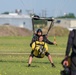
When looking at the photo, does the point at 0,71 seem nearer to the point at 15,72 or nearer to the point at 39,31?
the point at 15,72

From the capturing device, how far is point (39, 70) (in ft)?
50.9

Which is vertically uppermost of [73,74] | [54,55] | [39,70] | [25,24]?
[73,74]

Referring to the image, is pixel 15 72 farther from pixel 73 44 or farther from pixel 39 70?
pixel 73 44

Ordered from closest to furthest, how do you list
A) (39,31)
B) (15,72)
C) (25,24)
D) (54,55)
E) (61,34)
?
(15,72)
(39,31)
(54,55)
(61,34)
(25,24)

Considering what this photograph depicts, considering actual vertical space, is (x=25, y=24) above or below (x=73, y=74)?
below

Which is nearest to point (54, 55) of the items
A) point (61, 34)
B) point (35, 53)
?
point (35, 53)

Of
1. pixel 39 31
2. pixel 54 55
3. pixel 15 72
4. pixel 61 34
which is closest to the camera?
pixel 15 72

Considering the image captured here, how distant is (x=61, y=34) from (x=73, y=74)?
60819mm

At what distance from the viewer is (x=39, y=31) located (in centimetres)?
1667

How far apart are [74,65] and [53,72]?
5.84m

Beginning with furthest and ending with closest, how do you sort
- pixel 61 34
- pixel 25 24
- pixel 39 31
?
1. pixel 25 24
2. pixel 61 34
3. pixel 39 31

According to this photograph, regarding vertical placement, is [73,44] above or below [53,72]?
above

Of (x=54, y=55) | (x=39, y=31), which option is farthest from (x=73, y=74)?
(x=54, y=55)

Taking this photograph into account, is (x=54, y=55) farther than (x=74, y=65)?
Yes
